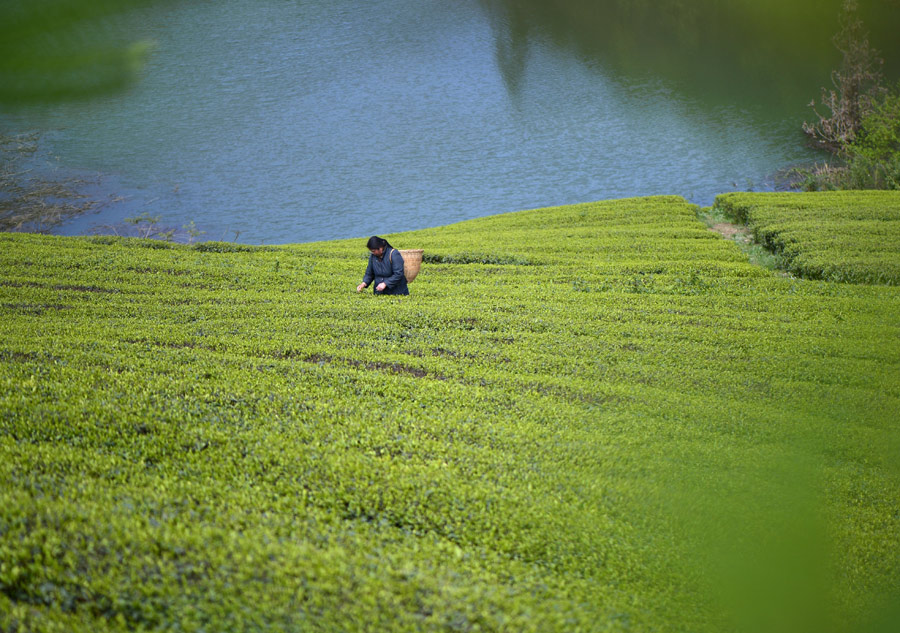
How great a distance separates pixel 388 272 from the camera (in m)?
13.3

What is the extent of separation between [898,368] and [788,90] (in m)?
41.4

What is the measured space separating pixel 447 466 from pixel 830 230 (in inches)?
652

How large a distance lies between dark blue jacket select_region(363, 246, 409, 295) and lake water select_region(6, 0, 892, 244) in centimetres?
1793

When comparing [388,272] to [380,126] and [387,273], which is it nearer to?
[387,273]

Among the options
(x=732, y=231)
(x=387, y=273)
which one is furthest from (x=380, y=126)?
(x=387, y=273)

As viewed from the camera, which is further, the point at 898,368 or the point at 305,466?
the point at 898,368

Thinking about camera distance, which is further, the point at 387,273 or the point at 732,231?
the point at 732,231

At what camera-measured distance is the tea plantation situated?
433 centimetres

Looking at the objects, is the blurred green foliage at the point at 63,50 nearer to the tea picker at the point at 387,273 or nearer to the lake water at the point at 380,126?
the lake water at the point at 380,126

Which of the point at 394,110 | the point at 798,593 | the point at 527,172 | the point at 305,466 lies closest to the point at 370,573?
the point at 305,466

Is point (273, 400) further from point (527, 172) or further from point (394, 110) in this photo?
point (394, 110)

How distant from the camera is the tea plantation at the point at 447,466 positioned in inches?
171

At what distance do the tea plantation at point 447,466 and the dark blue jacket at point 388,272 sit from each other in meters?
0.73

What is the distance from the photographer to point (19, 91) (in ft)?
139
